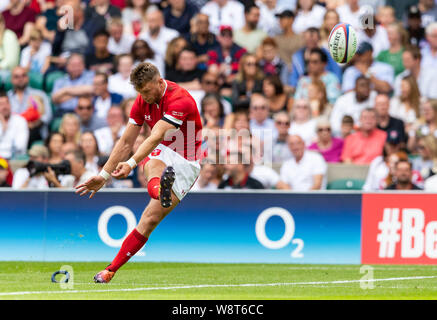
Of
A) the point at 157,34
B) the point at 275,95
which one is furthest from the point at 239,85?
the point at 157,34

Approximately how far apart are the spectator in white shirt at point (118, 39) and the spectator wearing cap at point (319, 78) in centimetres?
363

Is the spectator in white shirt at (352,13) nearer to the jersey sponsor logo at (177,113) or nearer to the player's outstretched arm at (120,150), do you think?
the player's outstretched arm at (120,150)

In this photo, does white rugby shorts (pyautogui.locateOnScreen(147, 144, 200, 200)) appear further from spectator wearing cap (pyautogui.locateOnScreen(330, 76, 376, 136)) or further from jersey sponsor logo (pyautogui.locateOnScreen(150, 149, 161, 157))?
spectator wearing cap (pyautogui.locateOnScreen(330, 76, 376, 136))

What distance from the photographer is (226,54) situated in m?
17.7

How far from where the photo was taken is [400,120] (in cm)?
1584

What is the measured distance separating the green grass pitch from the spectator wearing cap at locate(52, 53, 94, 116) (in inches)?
190

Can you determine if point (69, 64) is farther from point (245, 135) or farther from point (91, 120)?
point (245, 135)

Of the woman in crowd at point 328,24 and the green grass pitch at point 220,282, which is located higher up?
the woman in crowd at point 328,24

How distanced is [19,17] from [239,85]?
17.2 feet

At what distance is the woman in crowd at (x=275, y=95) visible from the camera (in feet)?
54.6

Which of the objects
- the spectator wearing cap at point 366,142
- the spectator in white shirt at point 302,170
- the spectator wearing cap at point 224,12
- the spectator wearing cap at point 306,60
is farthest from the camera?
the spectator wearing cap at point 224,12

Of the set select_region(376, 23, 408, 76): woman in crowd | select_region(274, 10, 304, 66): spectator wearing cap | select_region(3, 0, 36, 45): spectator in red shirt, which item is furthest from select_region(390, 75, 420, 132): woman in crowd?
select_region(3, 0, 36, 45): spectator in red shirt

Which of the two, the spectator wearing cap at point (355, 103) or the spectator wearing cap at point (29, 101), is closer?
the spectator wearing cap at point (355, 103)

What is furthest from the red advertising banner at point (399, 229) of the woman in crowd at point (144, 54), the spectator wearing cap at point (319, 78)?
the woman in crowd at point (144, 54)
